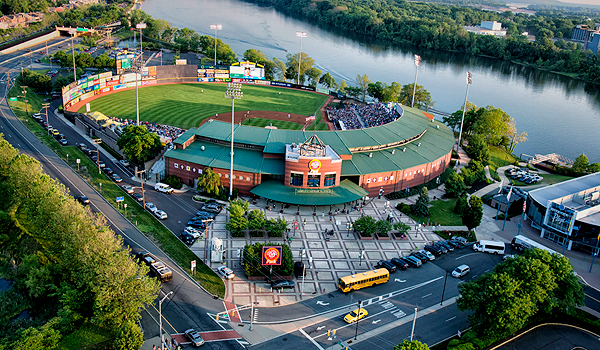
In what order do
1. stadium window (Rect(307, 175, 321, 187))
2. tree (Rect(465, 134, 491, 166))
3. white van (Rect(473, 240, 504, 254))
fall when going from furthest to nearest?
tree (Rect(465, 134, 491, 166)) < stadium window (Rect(307, 175, 321, 187)) < white van (Rect(473, 240, 504, 254))

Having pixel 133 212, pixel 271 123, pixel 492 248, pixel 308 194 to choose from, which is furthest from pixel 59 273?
pixel 271 123

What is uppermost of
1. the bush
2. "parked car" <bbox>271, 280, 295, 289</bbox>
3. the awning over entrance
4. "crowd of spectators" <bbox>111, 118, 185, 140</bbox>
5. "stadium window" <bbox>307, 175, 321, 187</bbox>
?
"stadium window" <bbox>307, 175, 321, 187</bbox>

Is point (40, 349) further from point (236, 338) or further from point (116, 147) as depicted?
point (116, 147)

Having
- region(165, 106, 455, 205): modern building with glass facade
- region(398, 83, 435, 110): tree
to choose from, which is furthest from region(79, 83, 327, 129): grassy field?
region(165, 106, 455, 205): modern building with glass facade

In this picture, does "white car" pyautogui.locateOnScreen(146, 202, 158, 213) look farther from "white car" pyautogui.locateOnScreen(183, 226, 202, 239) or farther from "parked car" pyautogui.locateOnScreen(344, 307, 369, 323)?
"parked car" pyautogui.locateOnScreen(344, 307, 369, 323)

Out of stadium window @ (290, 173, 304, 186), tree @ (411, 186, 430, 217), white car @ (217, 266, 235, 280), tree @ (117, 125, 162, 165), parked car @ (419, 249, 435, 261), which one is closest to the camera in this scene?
white car @ (217, 266, 235, 280)
